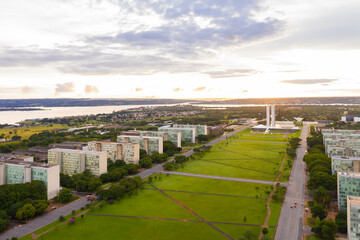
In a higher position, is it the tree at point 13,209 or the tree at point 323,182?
the tree at point 323,182

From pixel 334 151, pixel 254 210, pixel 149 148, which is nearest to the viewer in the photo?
pixel 254 210

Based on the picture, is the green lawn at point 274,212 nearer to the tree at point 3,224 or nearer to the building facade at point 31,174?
the tree at point 3,224

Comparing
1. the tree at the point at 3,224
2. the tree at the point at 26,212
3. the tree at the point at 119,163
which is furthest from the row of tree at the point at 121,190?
the tree at the point at 3,224

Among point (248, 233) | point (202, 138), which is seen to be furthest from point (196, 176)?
point (202, 138)

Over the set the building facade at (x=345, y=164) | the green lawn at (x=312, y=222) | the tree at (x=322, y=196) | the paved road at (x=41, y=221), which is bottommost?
the paved road at (x=41, y=221)

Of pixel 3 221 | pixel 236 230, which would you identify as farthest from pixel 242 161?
pixel 3 221

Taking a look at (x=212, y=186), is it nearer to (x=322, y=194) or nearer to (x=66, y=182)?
(x=322, y=194)

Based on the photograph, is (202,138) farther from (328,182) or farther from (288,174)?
(328,182)
